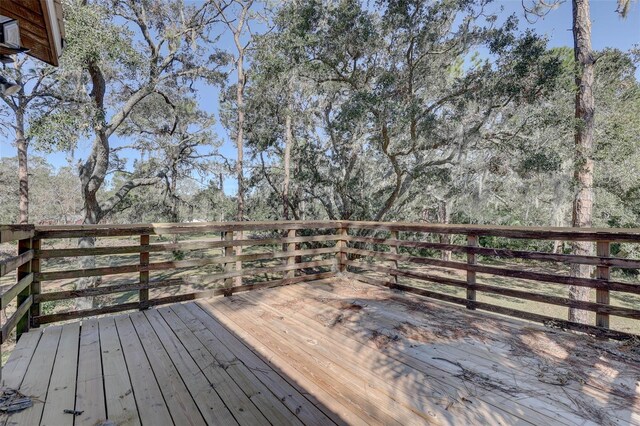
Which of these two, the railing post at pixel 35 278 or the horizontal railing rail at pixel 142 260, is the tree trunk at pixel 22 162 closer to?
the horizontal railing rail at pixel 142 260

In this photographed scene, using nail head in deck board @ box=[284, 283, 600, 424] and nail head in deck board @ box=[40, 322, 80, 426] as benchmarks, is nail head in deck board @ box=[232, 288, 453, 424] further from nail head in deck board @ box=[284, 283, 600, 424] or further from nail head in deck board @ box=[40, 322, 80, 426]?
nail head in deck board @ box=[40, 322, 80, 426]

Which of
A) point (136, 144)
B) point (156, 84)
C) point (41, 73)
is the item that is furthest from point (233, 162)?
point (41, 73)

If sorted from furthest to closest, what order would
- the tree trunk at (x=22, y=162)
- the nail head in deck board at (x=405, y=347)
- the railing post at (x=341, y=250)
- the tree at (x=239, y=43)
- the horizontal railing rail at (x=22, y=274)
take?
the tree at (x=239, y=43), the tree trunk at (x=22, y=162), the railing post at (x=341, y=250), the horizontal railing rail at (x=22, y=274), the nail head in deck board at (x=405, y=347)

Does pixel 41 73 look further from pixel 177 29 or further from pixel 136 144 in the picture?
pixel 136 144

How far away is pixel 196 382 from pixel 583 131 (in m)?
7.35

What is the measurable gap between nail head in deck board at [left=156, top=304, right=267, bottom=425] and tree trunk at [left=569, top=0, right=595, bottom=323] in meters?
5.97

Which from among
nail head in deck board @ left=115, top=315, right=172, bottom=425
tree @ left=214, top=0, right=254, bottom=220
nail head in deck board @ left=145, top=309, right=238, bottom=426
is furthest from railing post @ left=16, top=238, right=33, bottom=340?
tree @ left=214, top=0, right=254, bottom=220

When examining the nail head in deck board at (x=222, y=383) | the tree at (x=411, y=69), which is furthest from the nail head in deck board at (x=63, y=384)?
the tree at (x=411, y=69)

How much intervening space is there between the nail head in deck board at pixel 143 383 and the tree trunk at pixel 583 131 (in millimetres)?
6361

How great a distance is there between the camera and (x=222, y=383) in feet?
6.11

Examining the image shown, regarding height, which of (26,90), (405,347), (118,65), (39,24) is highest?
(118,65)

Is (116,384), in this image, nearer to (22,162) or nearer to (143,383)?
(143,383)

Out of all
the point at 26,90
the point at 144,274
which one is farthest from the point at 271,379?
the point at 26,90

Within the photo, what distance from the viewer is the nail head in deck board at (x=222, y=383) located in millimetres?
1570
